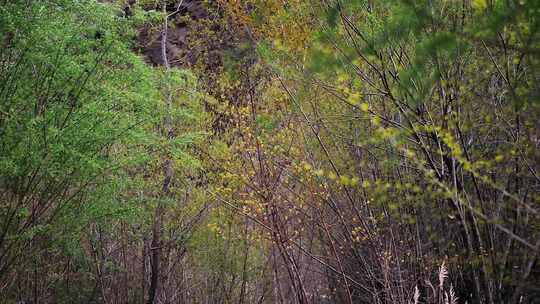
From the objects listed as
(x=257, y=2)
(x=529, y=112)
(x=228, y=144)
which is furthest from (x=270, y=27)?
(x=529, y=112)

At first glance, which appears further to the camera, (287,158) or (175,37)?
(175,37)

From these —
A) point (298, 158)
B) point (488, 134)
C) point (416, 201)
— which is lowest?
point (416, 201)

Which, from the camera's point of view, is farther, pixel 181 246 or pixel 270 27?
pixel 181 246

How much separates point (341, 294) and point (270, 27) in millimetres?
3599

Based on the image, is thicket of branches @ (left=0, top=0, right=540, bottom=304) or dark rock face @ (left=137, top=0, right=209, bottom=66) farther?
dark rock face @ (left=137, top=0, right=209, bottom=66)

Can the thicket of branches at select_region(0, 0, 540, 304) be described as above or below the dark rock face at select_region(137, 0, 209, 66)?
below

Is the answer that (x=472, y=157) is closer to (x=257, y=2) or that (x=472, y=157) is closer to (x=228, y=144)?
(x=257, y=2)

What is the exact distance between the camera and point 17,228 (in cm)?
547

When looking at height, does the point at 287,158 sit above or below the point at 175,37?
below

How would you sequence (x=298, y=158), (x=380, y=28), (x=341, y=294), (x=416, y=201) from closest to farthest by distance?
(x=380, y=28) → (x=416, y=201) → (x=298, y=158) → (x=341, y=294)

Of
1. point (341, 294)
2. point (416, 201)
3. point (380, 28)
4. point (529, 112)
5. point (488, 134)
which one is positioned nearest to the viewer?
point (529, 112)

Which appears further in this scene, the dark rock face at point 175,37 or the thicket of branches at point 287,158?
the dark rock face at point 175,37

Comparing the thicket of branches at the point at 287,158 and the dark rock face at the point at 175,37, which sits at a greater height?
the dark rock face at the point at 175,37

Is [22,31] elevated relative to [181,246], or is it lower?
elevated
